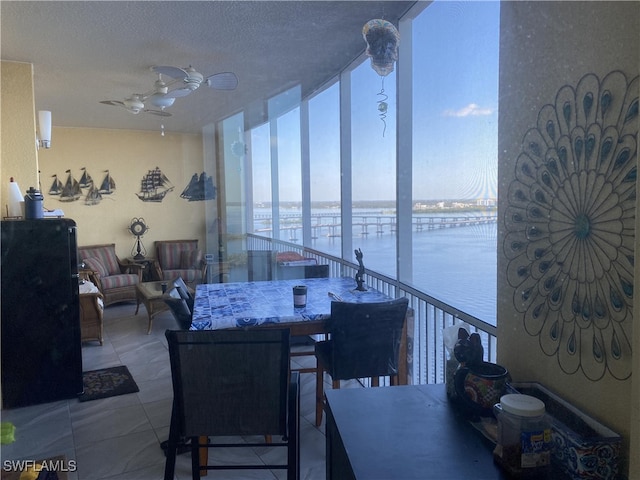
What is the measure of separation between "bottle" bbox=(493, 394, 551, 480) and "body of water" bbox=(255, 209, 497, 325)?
600 millimetres

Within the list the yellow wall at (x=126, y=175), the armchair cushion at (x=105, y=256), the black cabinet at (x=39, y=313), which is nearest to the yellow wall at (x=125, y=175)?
the yellow wall at (x=126, y=175)

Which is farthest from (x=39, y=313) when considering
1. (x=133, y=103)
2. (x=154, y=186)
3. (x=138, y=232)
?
(x=154, y=186)

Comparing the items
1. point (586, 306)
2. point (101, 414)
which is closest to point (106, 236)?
point (101, 414)

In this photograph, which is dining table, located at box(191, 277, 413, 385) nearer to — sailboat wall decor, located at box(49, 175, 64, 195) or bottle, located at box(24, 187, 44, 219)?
bottle, located at box(24, 187, 44, 219)

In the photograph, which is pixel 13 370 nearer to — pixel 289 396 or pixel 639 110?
pixel 289 396

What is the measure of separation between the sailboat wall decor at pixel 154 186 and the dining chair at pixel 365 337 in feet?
15.5

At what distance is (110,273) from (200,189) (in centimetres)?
165

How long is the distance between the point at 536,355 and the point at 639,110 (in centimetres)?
67

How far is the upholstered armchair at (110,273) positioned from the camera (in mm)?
5320

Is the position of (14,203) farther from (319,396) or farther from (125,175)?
(125,175)

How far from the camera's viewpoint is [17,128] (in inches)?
128

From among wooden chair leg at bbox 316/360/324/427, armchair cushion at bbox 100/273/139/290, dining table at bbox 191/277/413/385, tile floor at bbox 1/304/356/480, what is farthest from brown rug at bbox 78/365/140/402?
armchair cushion at bbox 100/273/139/290

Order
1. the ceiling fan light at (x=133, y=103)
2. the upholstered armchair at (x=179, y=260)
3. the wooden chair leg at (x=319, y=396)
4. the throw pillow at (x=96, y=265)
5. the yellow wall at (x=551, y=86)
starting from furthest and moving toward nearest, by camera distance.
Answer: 1. the upholstered armchair at (x=179, y=260)
2. the throw pillow at (x=96, y=265)
3. the ceiling fan light at (x=133, y=103)
4. the wooden chair leg at (x=319, y=396)
5. the yellow wall at (x=551, y=86)

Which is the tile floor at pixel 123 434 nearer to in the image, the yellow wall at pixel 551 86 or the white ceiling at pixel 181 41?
the yellow wall at pixel 551 86
